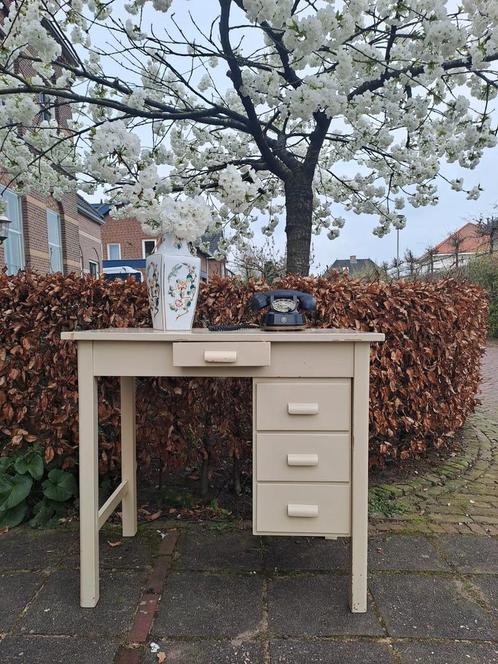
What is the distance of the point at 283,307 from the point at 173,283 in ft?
1.76

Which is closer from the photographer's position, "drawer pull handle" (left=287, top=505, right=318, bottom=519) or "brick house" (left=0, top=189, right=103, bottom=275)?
"drawer pull handle" (left=287, top=505, right=318, bottom=519)

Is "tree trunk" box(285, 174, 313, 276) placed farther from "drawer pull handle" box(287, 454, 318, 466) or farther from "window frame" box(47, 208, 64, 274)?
"window frame" box(47, 208, 64, 274)

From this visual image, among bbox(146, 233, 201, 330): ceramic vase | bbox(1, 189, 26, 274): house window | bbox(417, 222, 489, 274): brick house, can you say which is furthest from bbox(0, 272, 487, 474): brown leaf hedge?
bbox(1, 189, 26, 274): house window

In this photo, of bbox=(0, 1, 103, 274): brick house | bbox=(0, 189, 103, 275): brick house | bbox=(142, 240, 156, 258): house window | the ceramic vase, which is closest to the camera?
the ceramic vase

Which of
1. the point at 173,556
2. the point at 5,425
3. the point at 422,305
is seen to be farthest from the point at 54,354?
the point at 422,305

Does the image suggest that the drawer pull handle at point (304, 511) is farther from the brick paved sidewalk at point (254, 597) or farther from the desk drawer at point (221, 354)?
the desk drawer at point (221, 354)

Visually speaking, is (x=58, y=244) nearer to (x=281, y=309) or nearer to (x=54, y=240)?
(x=54, y=240)

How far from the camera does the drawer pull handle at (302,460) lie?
193 cm

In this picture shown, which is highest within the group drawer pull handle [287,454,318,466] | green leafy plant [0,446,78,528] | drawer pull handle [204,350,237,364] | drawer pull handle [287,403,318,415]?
drawer pull handle [204,350,237,364]

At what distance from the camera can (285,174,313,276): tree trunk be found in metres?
4.54

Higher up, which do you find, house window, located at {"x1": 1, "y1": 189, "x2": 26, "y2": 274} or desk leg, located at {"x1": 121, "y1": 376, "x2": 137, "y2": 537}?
house window, located at {"x1": 1, "y1": 189, "x2": 26, "y2": 274}

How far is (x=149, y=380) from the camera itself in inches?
111

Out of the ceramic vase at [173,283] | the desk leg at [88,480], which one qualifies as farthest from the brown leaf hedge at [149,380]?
the desk leg at [88,480]

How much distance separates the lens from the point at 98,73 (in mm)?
4383
